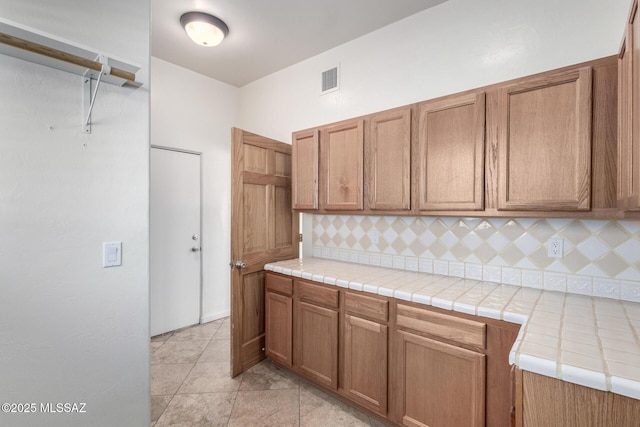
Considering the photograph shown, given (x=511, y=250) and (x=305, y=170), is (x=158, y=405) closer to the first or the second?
(x=305, y=170)

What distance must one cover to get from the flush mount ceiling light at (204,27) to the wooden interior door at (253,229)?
2.87 ft

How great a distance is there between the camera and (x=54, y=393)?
1.33 metres

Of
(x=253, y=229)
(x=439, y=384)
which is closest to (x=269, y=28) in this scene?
(x=253, y=229)

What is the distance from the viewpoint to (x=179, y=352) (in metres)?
2.86

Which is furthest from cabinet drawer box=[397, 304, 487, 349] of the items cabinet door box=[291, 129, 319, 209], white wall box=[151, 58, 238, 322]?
white wall box=[151, 58, 238, 322]

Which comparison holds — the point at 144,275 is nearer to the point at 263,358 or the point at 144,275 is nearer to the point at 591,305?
the point at 263,358

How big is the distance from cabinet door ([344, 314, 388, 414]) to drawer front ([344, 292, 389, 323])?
5 cm

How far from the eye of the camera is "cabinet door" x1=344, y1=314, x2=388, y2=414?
6.13 ft

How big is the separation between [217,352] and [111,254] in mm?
1841

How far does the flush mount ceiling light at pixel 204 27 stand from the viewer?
238 cm

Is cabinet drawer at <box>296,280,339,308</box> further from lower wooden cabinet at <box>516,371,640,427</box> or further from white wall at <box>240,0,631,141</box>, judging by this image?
white wall at <box>240,0,631,141</box>

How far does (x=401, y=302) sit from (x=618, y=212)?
1164 mm

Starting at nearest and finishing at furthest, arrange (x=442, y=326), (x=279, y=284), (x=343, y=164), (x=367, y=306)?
(x=442, y=326) < (x=367, y=306) < (x=343, y=164) < (x=279, y=284)

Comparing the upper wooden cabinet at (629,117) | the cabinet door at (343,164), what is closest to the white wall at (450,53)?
the cabinet door at (343,164)
